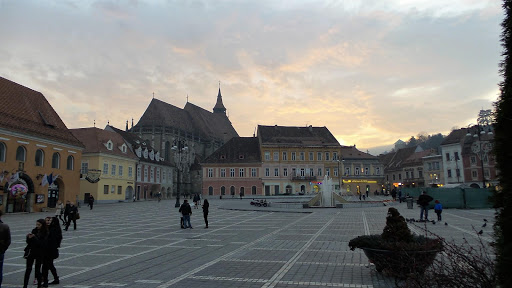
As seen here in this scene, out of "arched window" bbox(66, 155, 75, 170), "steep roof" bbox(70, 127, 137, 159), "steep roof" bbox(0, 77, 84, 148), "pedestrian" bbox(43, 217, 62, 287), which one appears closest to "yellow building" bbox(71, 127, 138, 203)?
"steep roof" bbox(70, 127, 137, 159)

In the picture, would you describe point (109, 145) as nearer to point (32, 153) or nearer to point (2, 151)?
point (32, 153)

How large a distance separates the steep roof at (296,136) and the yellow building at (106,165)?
82.6 feet

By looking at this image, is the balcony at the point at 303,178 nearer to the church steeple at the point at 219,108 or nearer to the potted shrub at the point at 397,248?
the potted shrub at the point at 397,248

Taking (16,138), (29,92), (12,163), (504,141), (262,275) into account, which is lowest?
(262,275)

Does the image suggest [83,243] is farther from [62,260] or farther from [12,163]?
[12,163]

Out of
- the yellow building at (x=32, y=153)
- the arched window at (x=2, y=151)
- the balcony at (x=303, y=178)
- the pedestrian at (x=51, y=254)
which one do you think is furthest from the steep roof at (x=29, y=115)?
the balcony at (x=303, y=178)

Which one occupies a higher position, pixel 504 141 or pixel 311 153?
pixel 311 153

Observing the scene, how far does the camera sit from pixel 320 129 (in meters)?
74.0

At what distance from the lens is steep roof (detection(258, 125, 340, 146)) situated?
69250 mm

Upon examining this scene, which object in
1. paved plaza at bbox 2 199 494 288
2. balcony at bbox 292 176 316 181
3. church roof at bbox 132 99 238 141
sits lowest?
paved plaza at bbox 2 199 494 288

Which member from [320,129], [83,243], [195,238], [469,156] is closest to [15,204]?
[83,243]

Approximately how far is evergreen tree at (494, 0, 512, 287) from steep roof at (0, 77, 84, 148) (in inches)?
1474

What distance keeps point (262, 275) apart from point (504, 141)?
5.97 m

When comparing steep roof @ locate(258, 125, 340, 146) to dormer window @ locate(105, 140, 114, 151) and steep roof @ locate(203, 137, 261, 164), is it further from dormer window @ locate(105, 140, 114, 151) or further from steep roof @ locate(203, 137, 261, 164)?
dormer window @ locate(105, 140, 114, 151)
